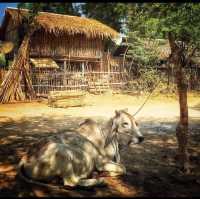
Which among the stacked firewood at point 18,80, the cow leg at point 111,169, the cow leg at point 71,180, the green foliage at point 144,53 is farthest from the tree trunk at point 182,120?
the green foliage at point 144,53

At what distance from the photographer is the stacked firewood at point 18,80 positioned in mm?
18516

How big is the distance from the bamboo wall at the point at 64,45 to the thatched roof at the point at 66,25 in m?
0.99

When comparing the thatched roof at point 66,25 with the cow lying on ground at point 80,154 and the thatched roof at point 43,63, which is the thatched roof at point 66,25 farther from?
the cow lying on ground at point 80,154

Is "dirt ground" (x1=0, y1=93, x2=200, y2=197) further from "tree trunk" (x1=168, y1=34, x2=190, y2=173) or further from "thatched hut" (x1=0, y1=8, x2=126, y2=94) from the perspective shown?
"thatched hut" (x1=0, y1=8, x2=126, y2=94)

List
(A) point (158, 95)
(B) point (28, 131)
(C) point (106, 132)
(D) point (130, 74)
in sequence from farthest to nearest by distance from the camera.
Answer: (D) point (130, 74) → (A) point (158, 95) → (B) point (28, 131) → (C) point (106, 132)

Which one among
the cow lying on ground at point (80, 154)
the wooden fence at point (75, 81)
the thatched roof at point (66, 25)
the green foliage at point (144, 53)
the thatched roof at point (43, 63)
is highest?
the thatched roof at point (66, 25)

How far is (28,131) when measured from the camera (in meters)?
10.4

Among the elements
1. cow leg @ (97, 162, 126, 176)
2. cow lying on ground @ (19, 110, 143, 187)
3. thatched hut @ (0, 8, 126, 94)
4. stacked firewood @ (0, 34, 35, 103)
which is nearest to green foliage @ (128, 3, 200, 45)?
cow lying on ground @ (19, 110, 143, 187)

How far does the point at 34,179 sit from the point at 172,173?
2.78 metres

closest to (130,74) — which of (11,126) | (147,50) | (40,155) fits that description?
(147,50)

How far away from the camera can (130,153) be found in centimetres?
758

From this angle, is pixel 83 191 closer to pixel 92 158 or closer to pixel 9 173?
pixel 92 158

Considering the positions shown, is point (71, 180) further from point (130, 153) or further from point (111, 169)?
point (130, 153)

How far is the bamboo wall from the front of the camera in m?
23.1
